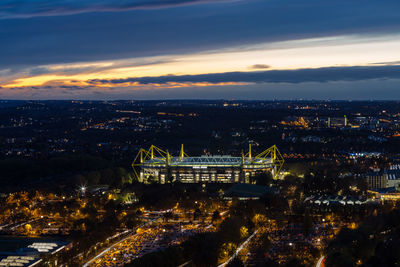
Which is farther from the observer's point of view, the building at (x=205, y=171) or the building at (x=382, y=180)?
the building at (x=205, y=171)

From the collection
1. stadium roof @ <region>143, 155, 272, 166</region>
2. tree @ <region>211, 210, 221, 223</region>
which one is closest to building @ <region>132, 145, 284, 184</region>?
stadium roof @ <region>143, 155, 272, 166</region>

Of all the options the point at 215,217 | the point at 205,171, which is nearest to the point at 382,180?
the point at 205,171

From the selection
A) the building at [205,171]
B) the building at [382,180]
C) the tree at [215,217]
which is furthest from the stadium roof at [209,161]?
the tree at [215,217]

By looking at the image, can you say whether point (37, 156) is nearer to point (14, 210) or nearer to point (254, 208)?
point (14, 210)

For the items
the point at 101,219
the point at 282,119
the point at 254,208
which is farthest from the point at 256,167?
the point at 282,119

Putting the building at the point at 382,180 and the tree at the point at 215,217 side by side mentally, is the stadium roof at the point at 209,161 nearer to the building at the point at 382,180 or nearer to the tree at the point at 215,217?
the building at the point at 382,180

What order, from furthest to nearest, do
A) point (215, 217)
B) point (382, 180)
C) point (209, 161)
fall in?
1. point (209, 161)
2. point (382, 180)
3. point (215, 217)

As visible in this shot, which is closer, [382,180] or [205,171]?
[382,180]

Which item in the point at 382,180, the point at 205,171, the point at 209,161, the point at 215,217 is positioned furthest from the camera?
the point at 209,161

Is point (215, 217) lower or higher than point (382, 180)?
higher

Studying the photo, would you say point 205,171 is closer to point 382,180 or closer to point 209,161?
point 209,161

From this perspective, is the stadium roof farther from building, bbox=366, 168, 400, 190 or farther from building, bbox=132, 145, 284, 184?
building, bbox=366, 168, 400, 190
